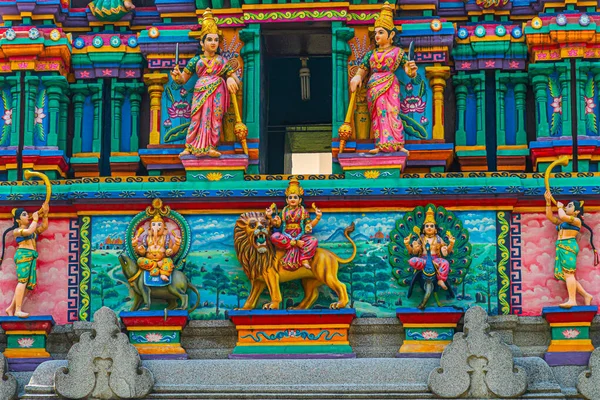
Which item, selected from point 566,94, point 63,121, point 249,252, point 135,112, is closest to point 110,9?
point 135,112

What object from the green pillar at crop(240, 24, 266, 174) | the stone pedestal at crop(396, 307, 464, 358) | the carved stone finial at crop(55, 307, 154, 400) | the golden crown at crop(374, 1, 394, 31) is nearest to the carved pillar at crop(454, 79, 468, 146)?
the golden crown at crop(374, 1, 394, 31)

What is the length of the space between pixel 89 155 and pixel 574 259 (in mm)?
7030

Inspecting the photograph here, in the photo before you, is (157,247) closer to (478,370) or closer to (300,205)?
(300,205)

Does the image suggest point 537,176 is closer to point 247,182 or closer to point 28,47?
point 247,182

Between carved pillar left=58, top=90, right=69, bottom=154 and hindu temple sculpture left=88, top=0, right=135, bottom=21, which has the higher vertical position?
hindu temple sculpture left=88, top=0, right=135, bottom=21

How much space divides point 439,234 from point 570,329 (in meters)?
2.18

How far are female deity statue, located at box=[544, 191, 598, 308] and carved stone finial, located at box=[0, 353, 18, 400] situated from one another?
24.0 ft

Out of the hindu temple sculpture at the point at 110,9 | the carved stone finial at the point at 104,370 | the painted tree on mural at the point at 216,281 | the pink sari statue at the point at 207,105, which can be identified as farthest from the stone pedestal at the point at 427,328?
the hindu temple sculpture at the point at 110,9

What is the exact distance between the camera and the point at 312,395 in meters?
27.4

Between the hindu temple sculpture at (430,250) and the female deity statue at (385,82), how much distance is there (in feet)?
3.71

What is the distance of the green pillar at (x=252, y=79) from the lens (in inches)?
1202

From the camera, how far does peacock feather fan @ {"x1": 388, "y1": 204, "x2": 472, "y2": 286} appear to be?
29.2 meters

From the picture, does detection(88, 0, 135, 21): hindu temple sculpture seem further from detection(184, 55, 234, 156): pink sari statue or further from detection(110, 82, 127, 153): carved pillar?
detection(184, 55, 234, 156): pink sari statue

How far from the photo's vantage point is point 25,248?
2956 centimetres
